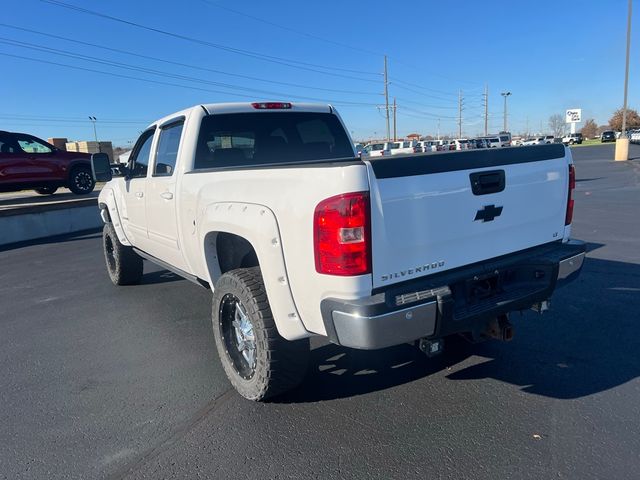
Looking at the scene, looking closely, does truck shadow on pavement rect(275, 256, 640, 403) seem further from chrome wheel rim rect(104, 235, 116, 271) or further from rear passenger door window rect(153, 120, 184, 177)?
chrome wheel rim rect(104, 235, 116, 271)

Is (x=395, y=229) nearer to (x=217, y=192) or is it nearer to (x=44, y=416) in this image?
(x=217, y=192)

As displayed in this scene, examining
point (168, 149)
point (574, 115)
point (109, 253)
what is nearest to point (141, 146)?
point (168, 149)

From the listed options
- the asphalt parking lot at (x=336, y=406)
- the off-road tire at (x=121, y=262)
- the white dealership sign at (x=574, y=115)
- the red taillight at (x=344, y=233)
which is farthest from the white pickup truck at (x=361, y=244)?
the white dealership sign at (x=574, y=115)

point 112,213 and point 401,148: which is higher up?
Answer: point 401,148

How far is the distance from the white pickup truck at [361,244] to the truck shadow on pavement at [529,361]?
0.45 m

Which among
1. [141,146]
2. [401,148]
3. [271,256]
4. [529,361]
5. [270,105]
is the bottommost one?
[529,361]

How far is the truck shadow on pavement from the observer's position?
132 inches

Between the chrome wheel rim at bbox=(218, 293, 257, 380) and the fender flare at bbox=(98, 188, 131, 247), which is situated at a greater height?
the fender flare at bbox=(98, 188, 131, 247)

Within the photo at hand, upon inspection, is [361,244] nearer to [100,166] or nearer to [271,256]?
[271,256]

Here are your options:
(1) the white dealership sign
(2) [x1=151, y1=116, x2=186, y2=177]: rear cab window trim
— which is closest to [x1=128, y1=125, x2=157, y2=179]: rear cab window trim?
(2) [x1=151, y1=116, x2=186, y2=177]: rear cab window trim

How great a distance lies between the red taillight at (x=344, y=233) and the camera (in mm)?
2383

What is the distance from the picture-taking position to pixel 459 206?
9.02 ft

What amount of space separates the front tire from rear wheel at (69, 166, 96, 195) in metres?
12.8

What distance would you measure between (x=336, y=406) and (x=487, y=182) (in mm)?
1718
